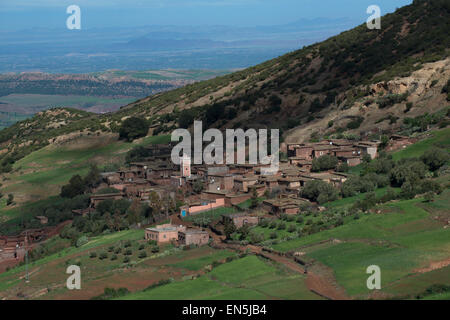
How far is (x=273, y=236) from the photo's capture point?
131 feet

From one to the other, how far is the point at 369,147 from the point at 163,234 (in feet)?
58.1

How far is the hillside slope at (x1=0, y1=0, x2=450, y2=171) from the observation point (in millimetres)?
63569

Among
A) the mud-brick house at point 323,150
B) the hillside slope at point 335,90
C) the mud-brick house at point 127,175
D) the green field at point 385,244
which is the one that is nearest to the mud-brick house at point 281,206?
the green field at point 385,244

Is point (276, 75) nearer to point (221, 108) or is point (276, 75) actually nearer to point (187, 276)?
point (221, 108)

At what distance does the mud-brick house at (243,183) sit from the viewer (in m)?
52.1

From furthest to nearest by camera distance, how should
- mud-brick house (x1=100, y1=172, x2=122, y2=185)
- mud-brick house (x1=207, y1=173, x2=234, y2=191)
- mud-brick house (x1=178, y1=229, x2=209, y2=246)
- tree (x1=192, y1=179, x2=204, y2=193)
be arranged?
1. mud-brick house (x1=100, y1=172, x2=122, y2=185)
2. tree (x1=192, y1=179, x2=204, y2=193)
3. mud-brick house (x1=207, y1=173, x2=234, y2=191)
4. mud-brick house (x1=178, y1=229, x2=209, y2=246)

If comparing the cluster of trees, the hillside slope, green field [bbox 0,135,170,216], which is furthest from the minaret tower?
green field [bbox 0,135,170,216]

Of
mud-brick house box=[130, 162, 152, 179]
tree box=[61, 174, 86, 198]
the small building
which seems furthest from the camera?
mud-brick house box=[130, 162, 152, 179]

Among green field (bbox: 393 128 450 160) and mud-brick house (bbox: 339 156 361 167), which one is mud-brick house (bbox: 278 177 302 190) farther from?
green field (bbox: 393 128 450 160)

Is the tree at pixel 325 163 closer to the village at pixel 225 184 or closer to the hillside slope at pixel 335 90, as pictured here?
the village at pixel 225 184

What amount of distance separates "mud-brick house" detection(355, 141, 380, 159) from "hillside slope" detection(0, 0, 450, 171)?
416 centimetres

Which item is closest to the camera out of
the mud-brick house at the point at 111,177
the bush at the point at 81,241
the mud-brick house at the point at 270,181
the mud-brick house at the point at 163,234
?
the mud-brick house at the point at 163,234

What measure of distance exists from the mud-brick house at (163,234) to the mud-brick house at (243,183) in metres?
9.38
